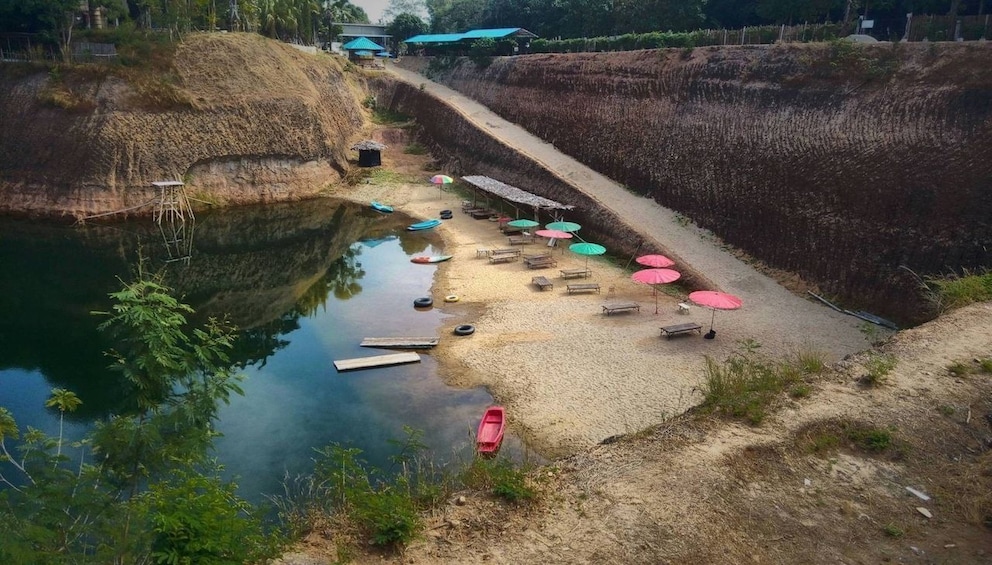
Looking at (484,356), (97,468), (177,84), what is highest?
(177,84)

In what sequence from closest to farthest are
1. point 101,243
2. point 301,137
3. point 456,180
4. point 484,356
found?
1. point 484,356
2. point 101,243
3. point 301,137
4. point 456,180

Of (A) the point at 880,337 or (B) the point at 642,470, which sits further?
(A) the point at 880,337

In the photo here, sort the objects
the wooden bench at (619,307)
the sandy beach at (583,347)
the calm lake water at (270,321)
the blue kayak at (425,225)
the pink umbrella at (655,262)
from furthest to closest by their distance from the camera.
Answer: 1. the blue kayak at (425,225)
2. the pink umbrella at (655,262)
3. the wooden bench at (619,307)
4. the sandy beach at (583,347)
5. the calm lake water at (270,321)

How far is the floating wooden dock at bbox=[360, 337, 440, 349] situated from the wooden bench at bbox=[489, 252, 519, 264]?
9470 mm

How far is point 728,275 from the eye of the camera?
27469 mm

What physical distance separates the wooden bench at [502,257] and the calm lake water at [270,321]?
3.45 meters

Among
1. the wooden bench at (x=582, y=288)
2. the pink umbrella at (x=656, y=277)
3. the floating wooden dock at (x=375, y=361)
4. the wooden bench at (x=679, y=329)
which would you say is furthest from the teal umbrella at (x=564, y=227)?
the floating wooden dock at (x=375, y=361)

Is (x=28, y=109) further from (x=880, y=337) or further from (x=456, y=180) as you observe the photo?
(x=880, y=337)

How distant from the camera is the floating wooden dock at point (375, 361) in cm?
2103

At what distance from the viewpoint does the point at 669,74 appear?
3769 cm

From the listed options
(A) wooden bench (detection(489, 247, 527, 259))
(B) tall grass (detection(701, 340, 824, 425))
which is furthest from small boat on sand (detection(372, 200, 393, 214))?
(B) tall grass (detection(701, 340, 824, 425))

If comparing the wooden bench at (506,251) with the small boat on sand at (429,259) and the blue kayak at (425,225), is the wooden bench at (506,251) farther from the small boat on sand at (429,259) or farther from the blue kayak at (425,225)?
the blue kayak at (425,225)

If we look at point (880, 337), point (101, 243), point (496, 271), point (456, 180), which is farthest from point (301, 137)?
point (880, 337)

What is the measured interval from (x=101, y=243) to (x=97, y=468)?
30293mm
